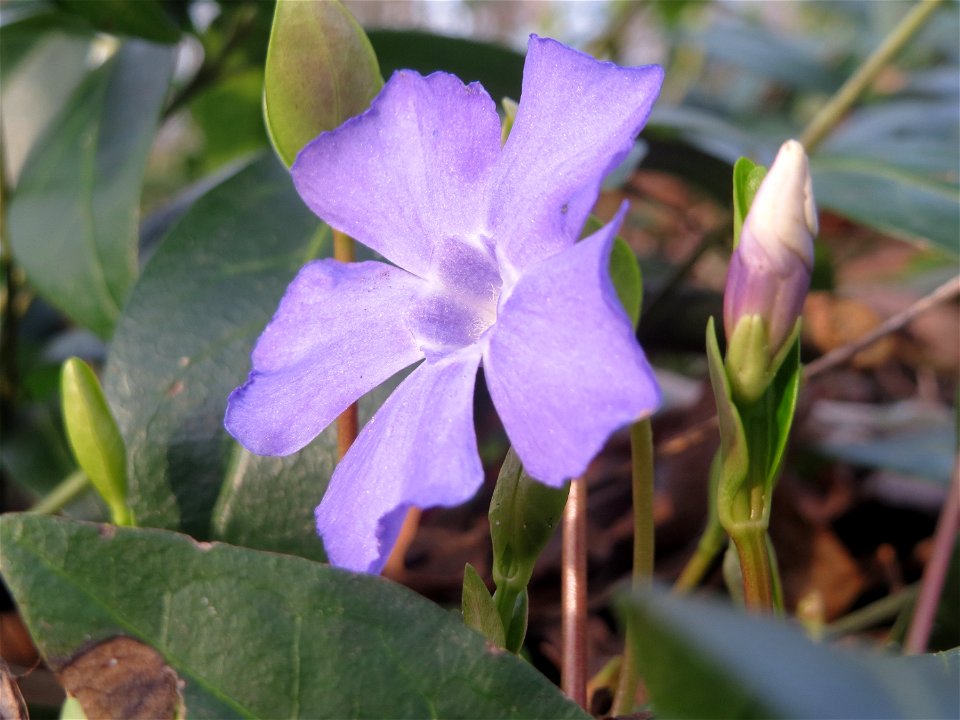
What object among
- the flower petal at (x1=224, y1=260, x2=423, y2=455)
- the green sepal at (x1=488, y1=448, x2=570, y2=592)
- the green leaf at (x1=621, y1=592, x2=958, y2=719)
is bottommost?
the green sepal at (x1=488, y1=448, x2=570, y2=592)

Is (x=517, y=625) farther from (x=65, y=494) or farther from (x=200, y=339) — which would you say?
(x=65, y=494)

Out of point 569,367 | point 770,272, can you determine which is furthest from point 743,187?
point 569,367

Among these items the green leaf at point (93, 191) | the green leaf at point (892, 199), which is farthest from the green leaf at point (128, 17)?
the green leaf at point (892, 199)

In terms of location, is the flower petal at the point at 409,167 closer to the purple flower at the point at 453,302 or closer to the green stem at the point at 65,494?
the purple flower at the point at 453,302

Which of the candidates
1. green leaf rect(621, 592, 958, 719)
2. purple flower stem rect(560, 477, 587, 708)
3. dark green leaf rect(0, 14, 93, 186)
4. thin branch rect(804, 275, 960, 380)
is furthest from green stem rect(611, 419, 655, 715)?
dark green leaf rect(0, 14, 93, 186)

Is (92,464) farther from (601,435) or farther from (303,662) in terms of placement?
(601,435)

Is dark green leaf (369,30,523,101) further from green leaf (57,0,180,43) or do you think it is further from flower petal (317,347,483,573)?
flower petal (317,347,483,573)
